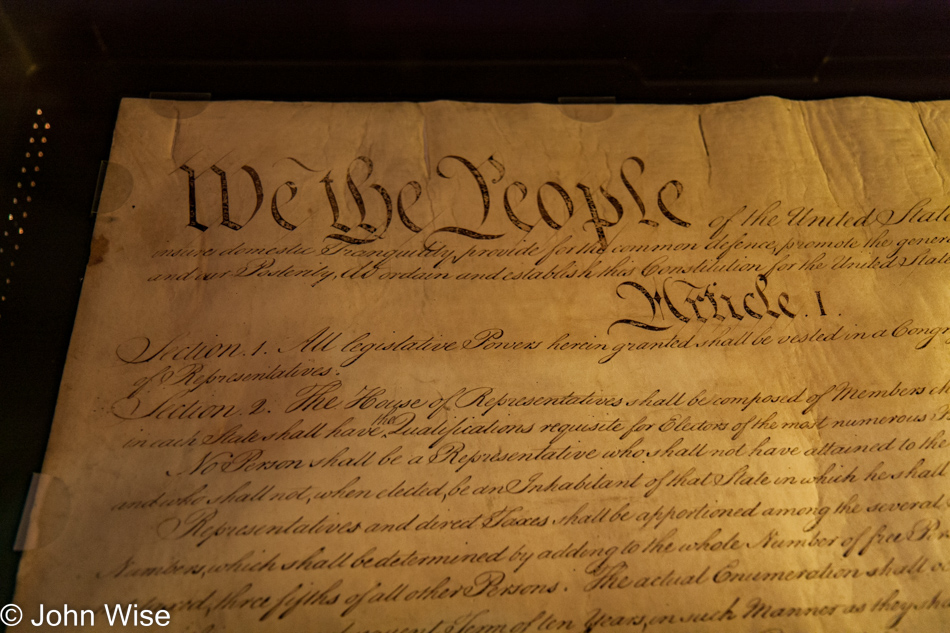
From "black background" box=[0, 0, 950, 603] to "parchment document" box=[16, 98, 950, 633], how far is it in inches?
2.5

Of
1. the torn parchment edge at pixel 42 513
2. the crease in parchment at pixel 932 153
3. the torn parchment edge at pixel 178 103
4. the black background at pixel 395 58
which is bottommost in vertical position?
the torn parchment edge at pixel 42 513

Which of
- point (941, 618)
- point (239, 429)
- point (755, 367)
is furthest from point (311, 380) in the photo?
point (941, 618)

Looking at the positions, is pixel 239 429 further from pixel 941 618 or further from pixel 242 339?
pixel 941 618

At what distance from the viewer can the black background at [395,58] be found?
121 centimetres

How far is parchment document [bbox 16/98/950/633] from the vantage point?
3.34ft

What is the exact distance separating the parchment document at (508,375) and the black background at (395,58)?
62mm

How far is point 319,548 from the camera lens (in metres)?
1.02

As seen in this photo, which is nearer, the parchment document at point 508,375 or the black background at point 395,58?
the parchment document at point 508,375

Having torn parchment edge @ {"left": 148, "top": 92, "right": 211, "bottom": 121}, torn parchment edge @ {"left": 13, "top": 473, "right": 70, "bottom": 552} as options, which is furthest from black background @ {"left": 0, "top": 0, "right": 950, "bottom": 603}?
torn parchment edge @ {"left": 13, "top": 473, "right": 70, "bottom": 552}

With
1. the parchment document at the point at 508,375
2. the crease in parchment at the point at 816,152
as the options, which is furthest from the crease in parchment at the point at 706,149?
the crease in parchment at the point at 816,152

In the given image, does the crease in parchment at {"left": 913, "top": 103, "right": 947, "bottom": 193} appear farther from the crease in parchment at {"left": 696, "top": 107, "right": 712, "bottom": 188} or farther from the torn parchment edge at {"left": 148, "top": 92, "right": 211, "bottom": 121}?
the torn parchment edge at {"left": 148, "top": 92, "right": 211, "bottom": 121}

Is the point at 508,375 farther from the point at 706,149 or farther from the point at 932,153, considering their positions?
the point at 932,153

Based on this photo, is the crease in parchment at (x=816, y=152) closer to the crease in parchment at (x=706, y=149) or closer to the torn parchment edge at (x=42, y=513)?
the crease in parchment at (x=706, y=149)

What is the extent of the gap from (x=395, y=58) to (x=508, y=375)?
0.74 meters
